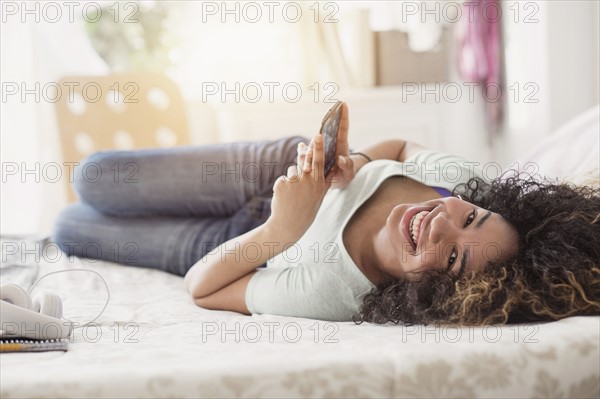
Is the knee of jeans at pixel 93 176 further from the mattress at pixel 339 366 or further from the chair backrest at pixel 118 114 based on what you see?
the chair backrest at pixel 118 114

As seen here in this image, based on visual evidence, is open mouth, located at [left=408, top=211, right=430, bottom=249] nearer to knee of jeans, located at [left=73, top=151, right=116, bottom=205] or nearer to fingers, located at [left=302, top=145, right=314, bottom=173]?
fingers, located at [left=302, top=145, right=314, bottom=173]

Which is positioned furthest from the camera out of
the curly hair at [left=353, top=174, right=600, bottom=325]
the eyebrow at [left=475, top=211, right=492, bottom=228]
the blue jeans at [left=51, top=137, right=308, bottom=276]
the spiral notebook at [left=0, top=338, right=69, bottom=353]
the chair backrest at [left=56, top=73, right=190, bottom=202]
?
the chair backrest at [left=56, top=73, right=190, bottom=202]

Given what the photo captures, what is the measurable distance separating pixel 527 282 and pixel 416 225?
190 mm

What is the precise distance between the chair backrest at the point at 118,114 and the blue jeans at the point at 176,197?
3.11ft

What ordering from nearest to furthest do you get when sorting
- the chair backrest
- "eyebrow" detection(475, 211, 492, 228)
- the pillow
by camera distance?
1. "eyebrow" detection(475, 211, 492, 228)
2. the pillow
3. the chair backrest

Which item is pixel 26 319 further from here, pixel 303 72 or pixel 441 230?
pixel 303 72

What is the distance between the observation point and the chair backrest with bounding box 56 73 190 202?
102 inches

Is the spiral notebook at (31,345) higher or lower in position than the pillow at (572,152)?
lower

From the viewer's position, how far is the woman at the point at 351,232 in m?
1.05

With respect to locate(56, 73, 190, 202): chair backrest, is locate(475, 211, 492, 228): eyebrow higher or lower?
lower

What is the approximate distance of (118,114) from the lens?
2.65m

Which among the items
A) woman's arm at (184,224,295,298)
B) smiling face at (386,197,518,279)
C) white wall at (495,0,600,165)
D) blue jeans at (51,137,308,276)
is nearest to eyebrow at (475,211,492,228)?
smiling face at (386,197,518,279)

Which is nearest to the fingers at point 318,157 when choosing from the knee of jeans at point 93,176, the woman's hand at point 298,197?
the woman's hand at point 298,197

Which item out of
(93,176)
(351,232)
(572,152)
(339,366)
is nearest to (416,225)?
(351,232)
